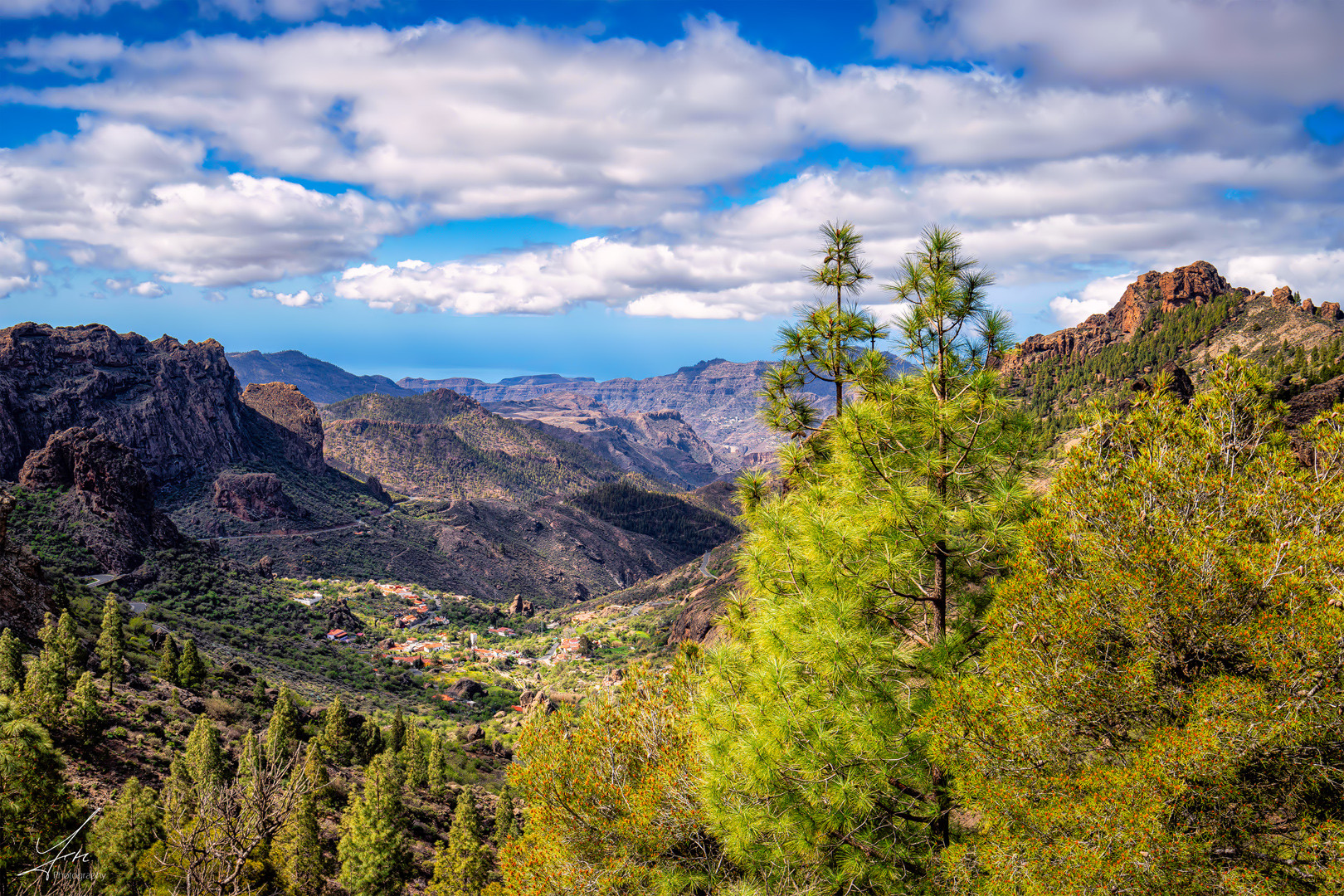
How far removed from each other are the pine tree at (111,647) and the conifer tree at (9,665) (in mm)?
5816

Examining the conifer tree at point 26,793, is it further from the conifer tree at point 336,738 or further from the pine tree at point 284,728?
the conifer tree at point 336,738

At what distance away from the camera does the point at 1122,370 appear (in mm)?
116812

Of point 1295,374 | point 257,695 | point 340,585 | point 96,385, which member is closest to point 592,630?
point 340,585

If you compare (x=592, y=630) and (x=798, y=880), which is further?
(x=592, y=630)

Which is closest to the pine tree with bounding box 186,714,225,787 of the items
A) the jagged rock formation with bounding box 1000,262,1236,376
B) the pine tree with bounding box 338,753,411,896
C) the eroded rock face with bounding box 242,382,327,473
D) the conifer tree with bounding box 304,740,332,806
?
the conifer tree with bounding box 304,740,332,806

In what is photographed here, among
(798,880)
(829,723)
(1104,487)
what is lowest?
(798,880)

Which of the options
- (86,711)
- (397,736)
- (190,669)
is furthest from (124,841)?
(397,736)

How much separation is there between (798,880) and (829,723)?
2595 millimetres

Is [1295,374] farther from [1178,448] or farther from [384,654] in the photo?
[384,654]

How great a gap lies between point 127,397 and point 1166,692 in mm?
184033

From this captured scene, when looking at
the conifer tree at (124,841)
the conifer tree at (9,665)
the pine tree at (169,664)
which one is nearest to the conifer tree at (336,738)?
the pine tree at (169,664)

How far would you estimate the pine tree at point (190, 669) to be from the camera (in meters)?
40.6

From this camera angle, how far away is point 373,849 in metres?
26.6

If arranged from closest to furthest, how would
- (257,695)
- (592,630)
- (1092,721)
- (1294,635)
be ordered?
(1294,635) < (1092,721) < (257,695) < (592,630)
